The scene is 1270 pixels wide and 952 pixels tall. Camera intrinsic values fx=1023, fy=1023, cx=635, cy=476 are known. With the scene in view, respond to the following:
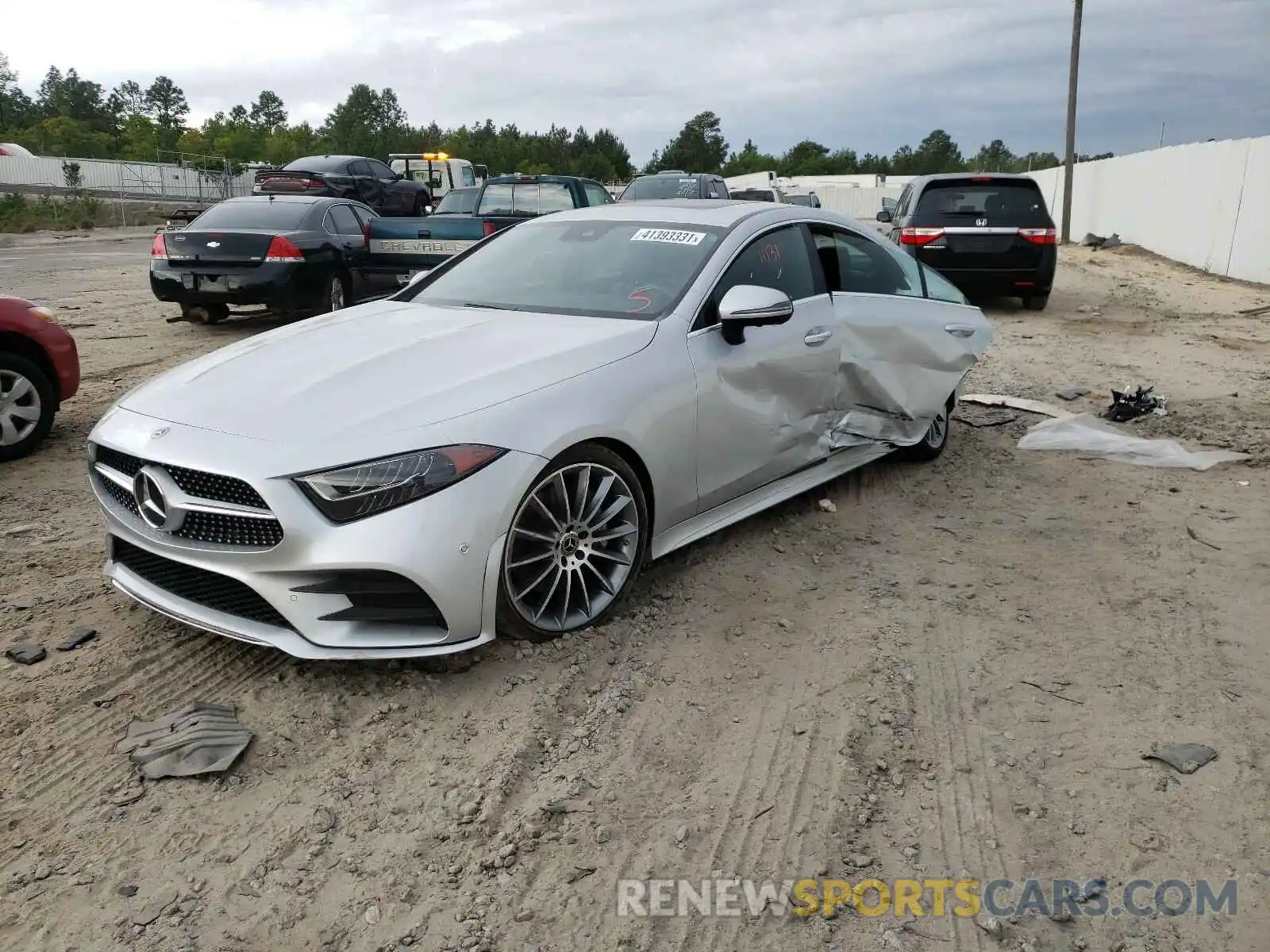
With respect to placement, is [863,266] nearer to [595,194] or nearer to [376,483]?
[376,483]

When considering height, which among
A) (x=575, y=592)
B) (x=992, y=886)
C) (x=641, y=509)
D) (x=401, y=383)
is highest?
(x=401, y=383)

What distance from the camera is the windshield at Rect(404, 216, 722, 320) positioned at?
14.7ft

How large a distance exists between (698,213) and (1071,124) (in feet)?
104

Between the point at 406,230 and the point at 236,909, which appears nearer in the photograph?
the point at 236,909

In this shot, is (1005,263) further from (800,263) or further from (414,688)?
(414,688)

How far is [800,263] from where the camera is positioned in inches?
202

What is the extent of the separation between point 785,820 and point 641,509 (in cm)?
147

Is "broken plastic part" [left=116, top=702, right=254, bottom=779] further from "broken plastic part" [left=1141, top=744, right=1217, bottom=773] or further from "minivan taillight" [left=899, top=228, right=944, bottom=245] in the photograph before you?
"minivan taillight" [left=899, top=228, right=944, bottom=245]

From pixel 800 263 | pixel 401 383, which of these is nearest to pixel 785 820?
pixel 401 383

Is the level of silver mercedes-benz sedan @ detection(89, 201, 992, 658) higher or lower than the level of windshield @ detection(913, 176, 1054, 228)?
lower

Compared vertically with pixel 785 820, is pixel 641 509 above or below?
above

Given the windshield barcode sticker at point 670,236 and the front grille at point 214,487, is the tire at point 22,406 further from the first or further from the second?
the windshield barcode sticker at point 670,236

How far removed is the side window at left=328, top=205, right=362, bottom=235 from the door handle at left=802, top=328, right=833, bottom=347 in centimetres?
842

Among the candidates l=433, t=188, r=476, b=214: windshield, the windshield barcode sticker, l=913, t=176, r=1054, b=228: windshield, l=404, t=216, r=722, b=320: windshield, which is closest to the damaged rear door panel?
the windshield barcode sticker
